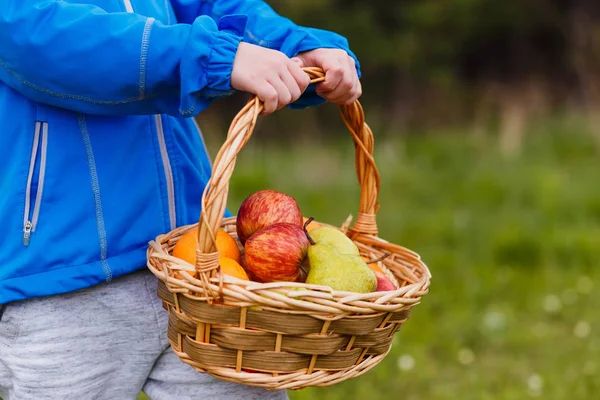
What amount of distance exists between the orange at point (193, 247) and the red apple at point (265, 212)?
57 millimetres

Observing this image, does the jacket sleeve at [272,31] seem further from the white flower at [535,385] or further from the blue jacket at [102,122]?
the white flower at [535,385]

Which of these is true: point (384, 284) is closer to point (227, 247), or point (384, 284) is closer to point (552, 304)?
point (227, 247)

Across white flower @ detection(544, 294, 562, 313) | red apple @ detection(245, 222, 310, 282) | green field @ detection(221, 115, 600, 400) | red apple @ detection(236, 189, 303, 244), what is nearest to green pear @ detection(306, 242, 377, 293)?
red apple @ detection(245, 222, 310, 282)

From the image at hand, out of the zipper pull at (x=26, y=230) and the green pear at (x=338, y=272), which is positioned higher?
the green pear at (x=338, y=272)

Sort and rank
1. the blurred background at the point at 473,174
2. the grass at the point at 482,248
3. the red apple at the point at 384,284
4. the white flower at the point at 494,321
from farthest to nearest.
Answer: the white flower at the point at 494,321 < the blurred background at the point at 473,174 < the grass at the point at 482,248 < the red apple at the point at 384,284

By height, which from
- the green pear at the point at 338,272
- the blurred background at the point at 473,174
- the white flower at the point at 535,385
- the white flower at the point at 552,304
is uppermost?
the green pear at the point at 338,272

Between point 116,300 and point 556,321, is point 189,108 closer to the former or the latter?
point 116,300

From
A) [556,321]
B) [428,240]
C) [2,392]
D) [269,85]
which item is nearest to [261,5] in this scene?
[269,85]

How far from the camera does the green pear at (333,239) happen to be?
5.12 ft

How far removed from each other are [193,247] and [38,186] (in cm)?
35

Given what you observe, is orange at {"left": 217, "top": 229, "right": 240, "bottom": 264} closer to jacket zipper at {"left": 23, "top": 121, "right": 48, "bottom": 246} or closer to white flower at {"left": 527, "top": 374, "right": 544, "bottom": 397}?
jacket zipper at {"left": 23, "top": 121, "right": 48, "bottom": 246}

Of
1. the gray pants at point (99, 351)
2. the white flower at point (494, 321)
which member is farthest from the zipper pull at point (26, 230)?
the white flower at point (494, 321)

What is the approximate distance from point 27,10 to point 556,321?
288 centimetres

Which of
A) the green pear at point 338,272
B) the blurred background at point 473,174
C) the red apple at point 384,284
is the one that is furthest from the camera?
the blurred background at point 473,174
